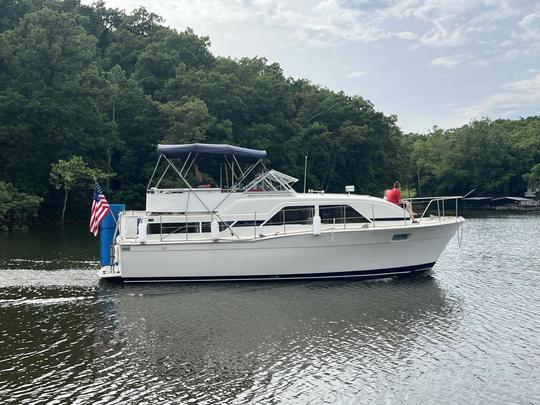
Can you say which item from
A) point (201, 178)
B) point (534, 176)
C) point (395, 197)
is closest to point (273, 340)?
point (395, 197)

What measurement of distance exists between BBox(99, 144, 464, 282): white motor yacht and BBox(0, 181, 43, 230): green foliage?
19.4m

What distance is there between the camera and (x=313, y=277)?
18234 mm

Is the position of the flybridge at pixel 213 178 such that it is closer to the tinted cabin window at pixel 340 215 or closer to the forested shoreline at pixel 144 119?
the tinted cabin window at pixel 340 215

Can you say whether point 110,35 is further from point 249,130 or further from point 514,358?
point 514,358

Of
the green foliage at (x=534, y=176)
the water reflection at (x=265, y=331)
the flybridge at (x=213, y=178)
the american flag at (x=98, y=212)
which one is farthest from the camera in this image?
the green foliage at (x=534, y=176)

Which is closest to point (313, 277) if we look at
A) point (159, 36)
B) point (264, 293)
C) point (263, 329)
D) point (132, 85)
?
point (264, 293)

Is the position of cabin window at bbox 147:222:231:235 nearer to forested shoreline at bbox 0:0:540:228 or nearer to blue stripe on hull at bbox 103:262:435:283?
blue stripe on hull at bbox 103:262:435:283

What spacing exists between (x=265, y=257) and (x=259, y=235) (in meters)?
0.89

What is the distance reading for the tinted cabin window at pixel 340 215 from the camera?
18.9 meters

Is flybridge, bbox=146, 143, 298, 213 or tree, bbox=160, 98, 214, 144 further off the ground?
tree, bbox=160, 98, 214, 144

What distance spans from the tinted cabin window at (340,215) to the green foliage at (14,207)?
82.4 feet

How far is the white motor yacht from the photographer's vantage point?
17.8 metres

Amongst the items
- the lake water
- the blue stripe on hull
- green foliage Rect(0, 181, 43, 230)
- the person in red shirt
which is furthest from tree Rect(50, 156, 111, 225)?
the person in red shirt

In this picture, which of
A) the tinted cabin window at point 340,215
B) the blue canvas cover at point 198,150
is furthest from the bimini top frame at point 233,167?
the tinted cabin window at point 340,215
